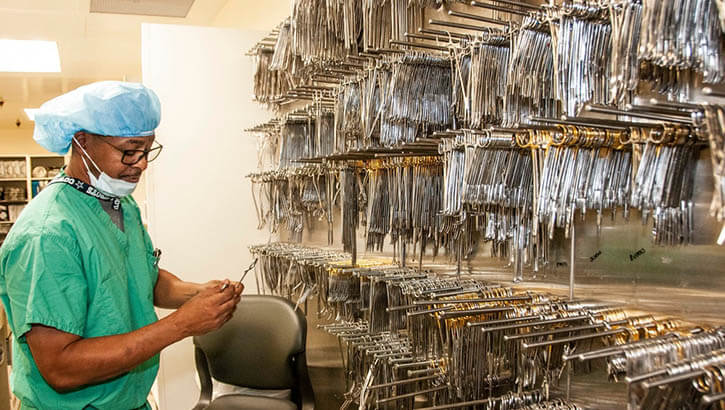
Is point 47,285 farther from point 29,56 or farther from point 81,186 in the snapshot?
point 29,56

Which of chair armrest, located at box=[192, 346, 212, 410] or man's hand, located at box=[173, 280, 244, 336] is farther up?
man's hand, located at box=[173, 280, 244, 336]

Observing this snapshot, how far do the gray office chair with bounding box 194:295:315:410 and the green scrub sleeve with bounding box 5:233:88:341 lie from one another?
98 centimetres

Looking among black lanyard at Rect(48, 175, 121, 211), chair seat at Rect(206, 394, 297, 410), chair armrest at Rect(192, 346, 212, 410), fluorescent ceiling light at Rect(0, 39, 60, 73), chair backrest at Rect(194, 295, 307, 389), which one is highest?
Result: fluorescent ceiling light at Rect(0, 39, 60, 73)

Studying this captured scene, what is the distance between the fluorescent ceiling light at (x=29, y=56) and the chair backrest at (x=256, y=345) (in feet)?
11.3

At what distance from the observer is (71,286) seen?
1.33m

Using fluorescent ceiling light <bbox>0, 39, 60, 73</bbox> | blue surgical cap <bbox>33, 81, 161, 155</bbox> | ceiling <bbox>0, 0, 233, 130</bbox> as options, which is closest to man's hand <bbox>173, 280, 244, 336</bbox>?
blue surgical cap <bbox>33, 81, 161, 155</bbox>

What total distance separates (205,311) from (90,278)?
11.2 inches

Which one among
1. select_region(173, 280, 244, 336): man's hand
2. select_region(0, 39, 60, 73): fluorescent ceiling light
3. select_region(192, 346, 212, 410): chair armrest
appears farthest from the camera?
select_region(0, 39, 60, 73): fluorescent ceiling light

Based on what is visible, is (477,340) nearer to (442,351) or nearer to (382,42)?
(442,351)

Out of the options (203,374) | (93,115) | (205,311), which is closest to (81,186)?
(93,115)

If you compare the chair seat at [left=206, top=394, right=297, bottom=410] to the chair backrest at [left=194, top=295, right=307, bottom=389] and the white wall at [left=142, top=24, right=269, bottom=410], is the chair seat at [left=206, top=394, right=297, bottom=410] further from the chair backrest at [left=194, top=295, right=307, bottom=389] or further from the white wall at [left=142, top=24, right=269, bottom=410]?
the white wall at [left=142, top=24, right=269, bottom=410]

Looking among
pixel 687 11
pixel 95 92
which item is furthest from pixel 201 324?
pixel 687 11

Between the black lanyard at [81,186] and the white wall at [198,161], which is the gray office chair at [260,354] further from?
the black lanyard at [81,186]

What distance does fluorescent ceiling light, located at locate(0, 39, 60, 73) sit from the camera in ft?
15.1
